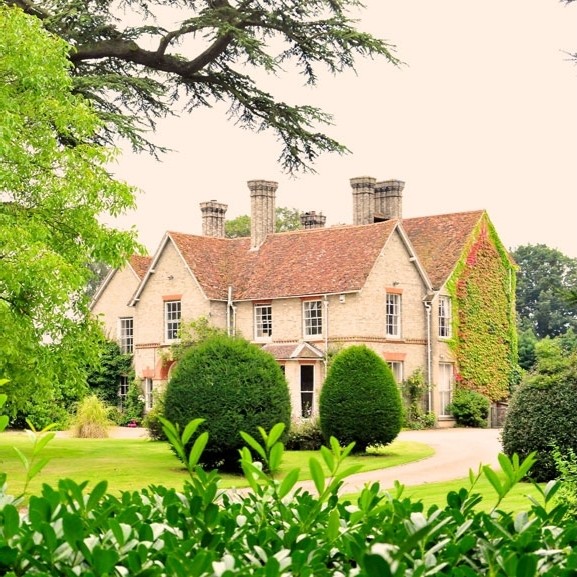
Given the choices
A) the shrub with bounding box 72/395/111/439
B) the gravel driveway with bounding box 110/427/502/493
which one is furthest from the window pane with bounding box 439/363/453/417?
the shrub with bounding box 72/395/111/439

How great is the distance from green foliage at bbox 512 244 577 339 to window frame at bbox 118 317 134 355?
36.7 meters

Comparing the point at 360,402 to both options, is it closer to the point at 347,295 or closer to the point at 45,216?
the point at 45,216

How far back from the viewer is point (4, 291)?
21.2 metres

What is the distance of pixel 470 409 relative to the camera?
3853cm

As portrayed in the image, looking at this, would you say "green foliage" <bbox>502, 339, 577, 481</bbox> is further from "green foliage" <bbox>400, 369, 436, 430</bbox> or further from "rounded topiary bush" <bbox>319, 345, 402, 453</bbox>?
"green foliage" <bbox>400, 369, 436, 430</bbox>

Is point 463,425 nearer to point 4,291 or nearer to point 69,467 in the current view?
point 69,467

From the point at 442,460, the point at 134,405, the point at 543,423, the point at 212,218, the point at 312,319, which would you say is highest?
the point at 212,218

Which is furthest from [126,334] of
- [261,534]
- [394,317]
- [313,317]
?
[261,534]

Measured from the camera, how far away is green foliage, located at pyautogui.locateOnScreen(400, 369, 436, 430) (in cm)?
3725

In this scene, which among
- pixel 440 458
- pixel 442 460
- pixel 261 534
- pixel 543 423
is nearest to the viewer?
pixel 261 534

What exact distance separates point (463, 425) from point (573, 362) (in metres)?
19.3

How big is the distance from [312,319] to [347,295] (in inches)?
71.7

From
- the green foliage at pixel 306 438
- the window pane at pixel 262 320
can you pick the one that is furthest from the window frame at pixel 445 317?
the green foliage at pixel 306 438

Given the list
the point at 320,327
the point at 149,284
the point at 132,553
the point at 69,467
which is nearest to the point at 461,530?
the point at 132,553
